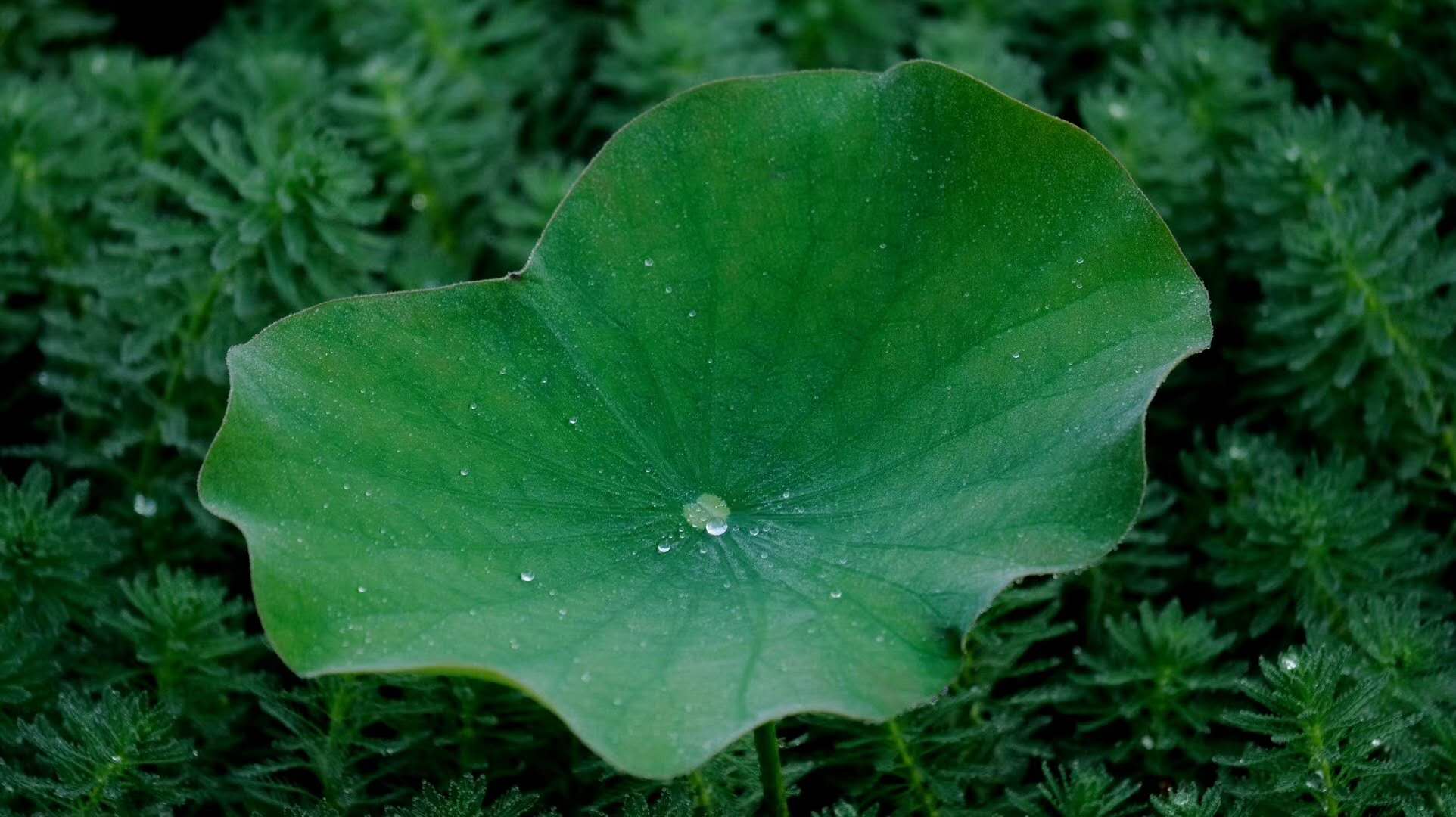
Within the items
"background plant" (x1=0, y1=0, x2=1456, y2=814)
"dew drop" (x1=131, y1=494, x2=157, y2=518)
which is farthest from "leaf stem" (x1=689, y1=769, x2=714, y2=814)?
"dew drop" (x1=131, y1=494, x2=157, y2=518)

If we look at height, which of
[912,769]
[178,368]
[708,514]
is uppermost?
[708,514]

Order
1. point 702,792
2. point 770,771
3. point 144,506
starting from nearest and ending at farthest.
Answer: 1. point 770,771
2. point 702,792
3. point 144,506

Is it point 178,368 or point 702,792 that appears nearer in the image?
point 702,792

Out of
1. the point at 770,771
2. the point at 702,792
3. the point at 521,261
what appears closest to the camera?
the point at 770,771

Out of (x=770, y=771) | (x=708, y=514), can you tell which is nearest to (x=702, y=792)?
(x=770, y=771)

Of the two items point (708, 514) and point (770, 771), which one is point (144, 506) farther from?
point (770, 771)

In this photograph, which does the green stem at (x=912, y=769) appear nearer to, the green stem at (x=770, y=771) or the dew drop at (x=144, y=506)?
the green stem at (x=770, y=771)

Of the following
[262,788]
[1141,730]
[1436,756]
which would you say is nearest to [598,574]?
[262,788]
